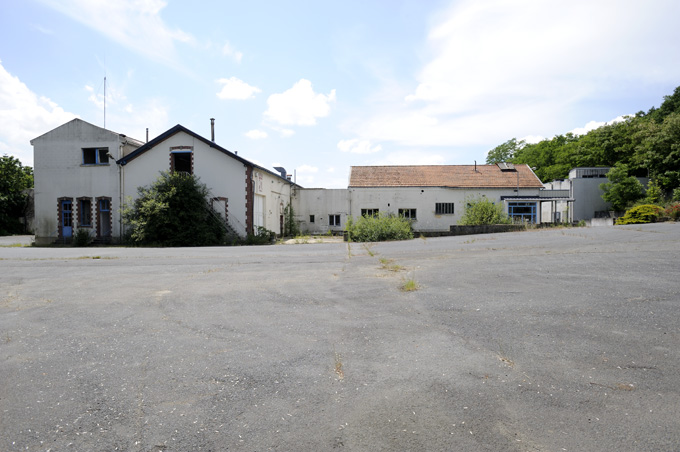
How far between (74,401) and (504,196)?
33102mm

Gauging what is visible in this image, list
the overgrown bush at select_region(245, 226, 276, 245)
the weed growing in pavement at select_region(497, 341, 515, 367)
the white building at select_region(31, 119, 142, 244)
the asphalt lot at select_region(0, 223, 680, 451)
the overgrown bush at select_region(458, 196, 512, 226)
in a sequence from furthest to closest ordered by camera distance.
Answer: the white building at select_region(31, 119, 142, 244) → the overgrown bush at select_region(245, 226, 276, 245) → the overgrown bush at select_region(458, 196, 512, 226) → the weed growing in pavement at select_region(497, 341, 515, 367) → the asphalt lot at select_region(0, 223, 680, 451)

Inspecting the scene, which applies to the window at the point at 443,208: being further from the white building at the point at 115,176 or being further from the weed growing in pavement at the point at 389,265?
the weed growing in pavement at the point at 389,265

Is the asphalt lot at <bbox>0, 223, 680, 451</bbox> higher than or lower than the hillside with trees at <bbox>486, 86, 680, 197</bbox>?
lower

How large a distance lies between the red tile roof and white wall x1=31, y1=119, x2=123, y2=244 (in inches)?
673

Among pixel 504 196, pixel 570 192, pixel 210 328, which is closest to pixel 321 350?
pixel 210 328

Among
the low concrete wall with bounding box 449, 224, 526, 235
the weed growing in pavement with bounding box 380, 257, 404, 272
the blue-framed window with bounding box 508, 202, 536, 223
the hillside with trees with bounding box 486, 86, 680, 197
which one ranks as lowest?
the weed growing in pavement with bounding box 380, 257, 404, 272

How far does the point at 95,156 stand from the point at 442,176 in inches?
1003

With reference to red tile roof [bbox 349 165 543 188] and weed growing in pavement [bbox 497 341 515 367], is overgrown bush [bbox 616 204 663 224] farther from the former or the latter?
weed growing in pavement [bbox 497 341 515 367]

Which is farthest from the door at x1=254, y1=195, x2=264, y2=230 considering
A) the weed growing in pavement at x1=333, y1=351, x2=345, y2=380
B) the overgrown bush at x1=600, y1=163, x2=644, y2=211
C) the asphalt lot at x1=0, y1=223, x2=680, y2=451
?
the overgrown bush at x1=600, y1=163, x2=644, y2=211

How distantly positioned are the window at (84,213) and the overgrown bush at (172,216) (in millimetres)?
4511

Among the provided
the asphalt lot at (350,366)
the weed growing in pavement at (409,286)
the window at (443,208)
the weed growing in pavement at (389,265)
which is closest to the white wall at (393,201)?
the window at (443,208)

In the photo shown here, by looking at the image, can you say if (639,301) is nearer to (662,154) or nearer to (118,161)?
(118,161)

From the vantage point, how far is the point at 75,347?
4.45 metres

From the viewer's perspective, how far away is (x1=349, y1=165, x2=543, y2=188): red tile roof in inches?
1299
